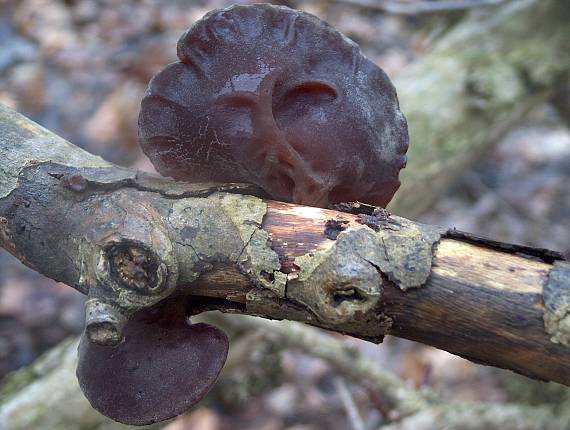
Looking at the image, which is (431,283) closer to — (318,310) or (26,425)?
(318,310)

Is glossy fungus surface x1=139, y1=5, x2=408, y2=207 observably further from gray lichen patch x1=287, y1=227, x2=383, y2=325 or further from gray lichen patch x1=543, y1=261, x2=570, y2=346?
gray lichen patch x1=543, y1=261, x2=570, y2=346

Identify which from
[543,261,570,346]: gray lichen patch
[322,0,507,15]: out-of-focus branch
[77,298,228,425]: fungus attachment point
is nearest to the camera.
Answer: [543,261,570,346]: gray lichen patch

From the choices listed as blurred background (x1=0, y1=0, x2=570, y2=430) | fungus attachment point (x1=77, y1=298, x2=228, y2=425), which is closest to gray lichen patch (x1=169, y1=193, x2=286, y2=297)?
fungus attachment point (x1=77, y1=298, x2=228, y2=425)

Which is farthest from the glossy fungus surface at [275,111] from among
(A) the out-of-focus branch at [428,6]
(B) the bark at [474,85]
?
(A) the out-of-focus branch at [428,6]

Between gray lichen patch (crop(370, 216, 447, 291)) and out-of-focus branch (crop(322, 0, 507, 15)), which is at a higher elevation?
out-of-focus branch (crop(322, 0, 507, 15))

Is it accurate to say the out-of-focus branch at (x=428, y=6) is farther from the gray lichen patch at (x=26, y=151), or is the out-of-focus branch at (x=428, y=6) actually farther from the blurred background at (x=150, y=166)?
the gray lichen patch at (x=26, y=151)

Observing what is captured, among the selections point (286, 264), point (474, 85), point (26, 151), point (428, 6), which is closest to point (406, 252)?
point (286, 264)
